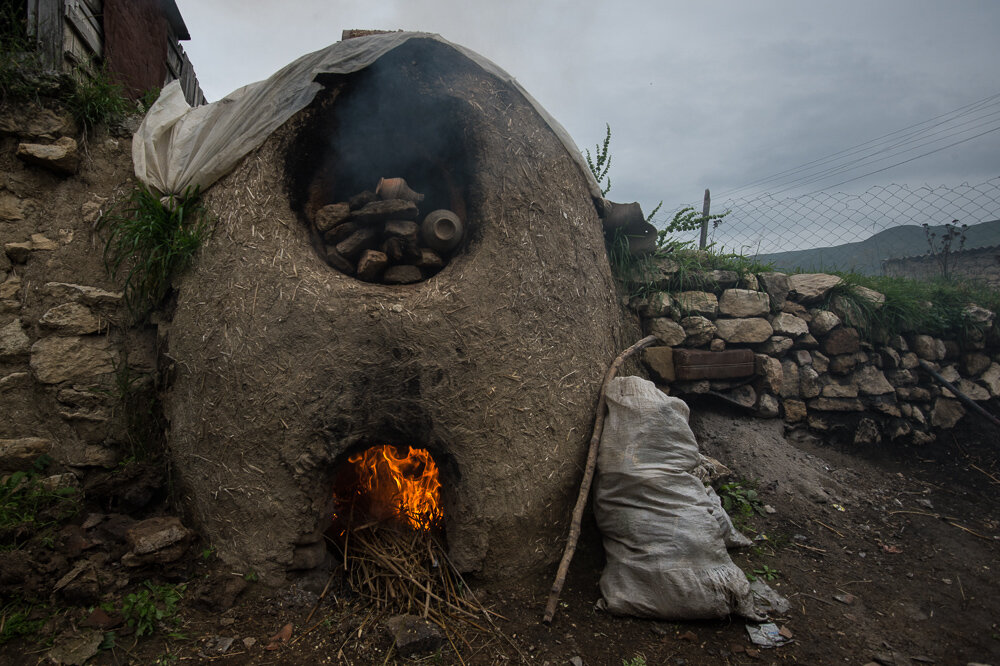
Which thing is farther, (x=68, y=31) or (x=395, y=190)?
(x=68, y=31)

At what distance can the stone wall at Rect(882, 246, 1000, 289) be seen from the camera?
7.36m

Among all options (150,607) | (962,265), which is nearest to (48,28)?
(150,607)

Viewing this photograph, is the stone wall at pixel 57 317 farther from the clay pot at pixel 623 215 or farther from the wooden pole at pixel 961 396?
the wooden pole at pixel 961 396

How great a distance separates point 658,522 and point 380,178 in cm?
234

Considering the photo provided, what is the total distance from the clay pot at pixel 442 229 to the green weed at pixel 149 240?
43.3 inches

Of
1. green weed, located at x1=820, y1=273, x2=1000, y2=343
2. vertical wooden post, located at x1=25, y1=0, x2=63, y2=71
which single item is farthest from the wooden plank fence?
green weed, located at x1=820, y1=273, x2=1000, y2=343

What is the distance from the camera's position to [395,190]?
2.56 m

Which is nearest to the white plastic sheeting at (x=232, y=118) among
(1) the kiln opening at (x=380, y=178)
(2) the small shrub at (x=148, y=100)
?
(1) the kiln opening at (x=380, y=178)

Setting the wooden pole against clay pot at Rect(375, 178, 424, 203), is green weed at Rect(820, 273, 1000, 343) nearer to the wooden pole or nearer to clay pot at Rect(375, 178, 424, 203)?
the wooden pole

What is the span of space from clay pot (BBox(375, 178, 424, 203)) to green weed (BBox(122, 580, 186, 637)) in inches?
82.3

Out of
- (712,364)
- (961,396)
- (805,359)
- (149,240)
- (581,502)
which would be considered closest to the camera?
(581,502)

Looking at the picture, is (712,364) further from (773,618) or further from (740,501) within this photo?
(773,618)

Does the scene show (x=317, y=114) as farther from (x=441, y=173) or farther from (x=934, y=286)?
(x=934, y=286)

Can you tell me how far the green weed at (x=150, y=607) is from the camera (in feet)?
6.43
